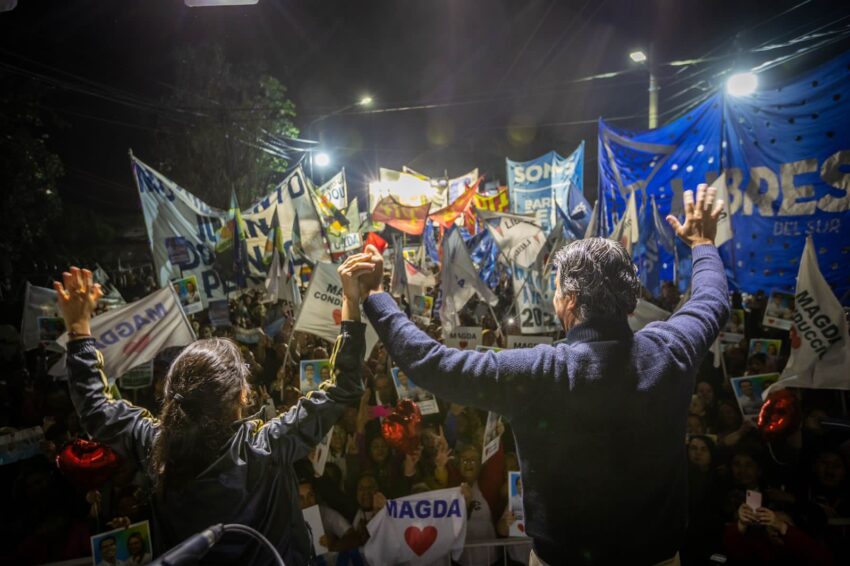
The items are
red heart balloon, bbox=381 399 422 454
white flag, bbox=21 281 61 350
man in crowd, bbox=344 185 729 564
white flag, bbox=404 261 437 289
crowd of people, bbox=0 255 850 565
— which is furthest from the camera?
white flag, bbox=404 261 437 289

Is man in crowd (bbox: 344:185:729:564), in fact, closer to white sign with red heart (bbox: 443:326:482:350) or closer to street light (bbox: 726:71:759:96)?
white sign with red heart (bbox: 443:326:482:350)

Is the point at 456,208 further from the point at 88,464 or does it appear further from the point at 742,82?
the point at 88,464

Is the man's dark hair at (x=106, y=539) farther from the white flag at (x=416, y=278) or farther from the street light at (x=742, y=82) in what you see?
the street light at (x=742, y=82)

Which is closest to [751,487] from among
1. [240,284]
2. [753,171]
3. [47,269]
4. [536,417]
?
[753,171]

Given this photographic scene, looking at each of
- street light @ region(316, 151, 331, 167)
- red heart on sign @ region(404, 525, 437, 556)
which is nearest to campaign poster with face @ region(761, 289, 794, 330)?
red heart on sign @ region(404, 525, 437, 556)

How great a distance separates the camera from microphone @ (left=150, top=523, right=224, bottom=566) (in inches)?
52.8

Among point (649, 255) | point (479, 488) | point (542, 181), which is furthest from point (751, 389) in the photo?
point (542, 181)

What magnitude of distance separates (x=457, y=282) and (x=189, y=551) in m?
6.49

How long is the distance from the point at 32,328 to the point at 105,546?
5620 millimetres

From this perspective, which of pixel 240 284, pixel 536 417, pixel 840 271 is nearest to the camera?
pixel 536 417

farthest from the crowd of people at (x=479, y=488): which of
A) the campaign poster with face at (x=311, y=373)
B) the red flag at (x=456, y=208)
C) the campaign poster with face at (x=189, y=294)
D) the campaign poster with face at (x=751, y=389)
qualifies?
the red flag at (x=456, y=208)

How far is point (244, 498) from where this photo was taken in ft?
6.28

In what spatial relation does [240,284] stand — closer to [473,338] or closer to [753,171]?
[473,338]

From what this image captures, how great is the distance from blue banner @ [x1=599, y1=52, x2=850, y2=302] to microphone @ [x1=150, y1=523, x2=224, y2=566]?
5948 millimetres
